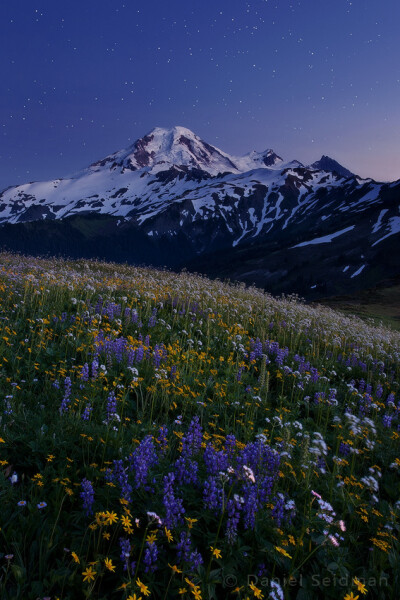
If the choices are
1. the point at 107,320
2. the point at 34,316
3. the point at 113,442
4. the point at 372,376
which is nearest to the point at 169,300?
the point at 107,320

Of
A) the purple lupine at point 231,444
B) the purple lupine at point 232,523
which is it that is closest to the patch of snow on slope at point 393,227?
the purple lupine at point 231,444

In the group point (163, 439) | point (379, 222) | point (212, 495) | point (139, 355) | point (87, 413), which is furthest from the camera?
point (379, 222)

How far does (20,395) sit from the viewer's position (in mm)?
4934

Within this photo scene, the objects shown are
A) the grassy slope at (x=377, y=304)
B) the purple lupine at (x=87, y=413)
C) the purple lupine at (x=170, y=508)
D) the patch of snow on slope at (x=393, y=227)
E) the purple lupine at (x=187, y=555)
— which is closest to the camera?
the purple lupine at (x=187, y=555)

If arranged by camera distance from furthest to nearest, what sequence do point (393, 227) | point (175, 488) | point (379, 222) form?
point (379, 222)
point (393, 227)
point (175, 488)

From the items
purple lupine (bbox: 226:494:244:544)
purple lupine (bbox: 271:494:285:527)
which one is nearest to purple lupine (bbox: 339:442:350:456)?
purple lupine (bbox: 271:494:285:527)

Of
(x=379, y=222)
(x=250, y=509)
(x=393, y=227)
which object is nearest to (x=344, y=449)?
(x=250, y=509)

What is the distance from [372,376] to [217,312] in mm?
4646

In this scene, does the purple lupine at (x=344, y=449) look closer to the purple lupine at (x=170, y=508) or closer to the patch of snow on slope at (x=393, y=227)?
the purple lupine at (x=170, y=508)

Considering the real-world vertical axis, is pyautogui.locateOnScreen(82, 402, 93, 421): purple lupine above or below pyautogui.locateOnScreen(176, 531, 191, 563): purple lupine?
above

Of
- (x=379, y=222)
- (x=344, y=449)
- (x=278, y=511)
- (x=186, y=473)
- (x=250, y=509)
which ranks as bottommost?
(x=344, y=449)

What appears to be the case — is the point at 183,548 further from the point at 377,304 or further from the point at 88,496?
the point at 377,304

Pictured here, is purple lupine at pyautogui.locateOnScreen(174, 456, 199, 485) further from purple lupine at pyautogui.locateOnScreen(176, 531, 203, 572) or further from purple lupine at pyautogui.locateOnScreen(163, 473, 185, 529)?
purple lupine at pyautogui.locateOnScreen(176, 531, 203, 572)

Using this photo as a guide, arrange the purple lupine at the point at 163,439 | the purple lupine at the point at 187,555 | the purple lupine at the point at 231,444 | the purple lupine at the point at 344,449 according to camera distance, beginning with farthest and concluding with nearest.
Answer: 1. the purple lupine at the point at 344,449
2. the purple lupine at the point at 163,439
3. the purple lupine at the point at 231,444
4. the purple lupine at the point at 187,555
